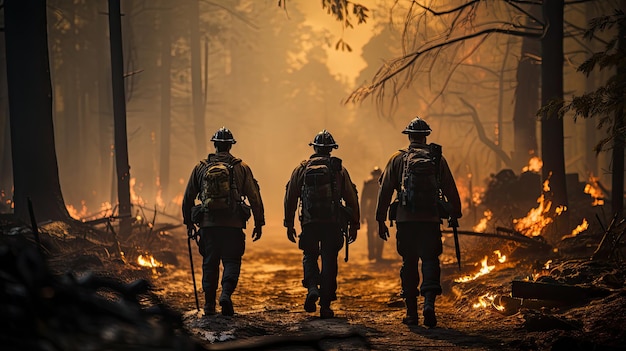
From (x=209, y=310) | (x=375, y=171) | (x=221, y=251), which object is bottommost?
(x=209, y=310)

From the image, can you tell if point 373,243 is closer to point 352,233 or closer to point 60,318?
point 352,233

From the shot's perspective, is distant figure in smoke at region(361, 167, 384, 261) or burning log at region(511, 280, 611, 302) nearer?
burning log at region(511, 280, 611, 302)

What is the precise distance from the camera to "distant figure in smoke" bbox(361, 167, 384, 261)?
1659 cm

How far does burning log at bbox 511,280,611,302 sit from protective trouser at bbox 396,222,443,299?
0.88 metres

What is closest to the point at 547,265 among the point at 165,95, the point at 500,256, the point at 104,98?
the point at 500,256

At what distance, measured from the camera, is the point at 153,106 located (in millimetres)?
40250

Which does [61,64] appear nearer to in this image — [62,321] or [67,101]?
[67,101]

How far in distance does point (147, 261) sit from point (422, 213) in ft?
20.5

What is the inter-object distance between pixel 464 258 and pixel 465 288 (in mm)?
2282

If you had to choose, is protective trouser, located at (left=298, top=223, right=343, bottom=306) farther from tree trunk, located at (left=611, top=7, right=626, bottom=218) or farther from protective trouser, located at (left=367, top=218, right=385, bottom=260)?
protective trouser, located at (left=367, top=218, right=385, bottom=260)

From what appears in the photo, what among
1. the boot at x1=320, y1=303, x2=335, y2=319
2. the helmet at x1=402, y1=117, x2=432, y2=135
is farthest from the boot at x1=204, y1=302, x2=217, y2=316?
the helmet at x1=402, y1=117, x2=432, y2=135

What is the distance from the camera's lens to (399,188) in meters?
8.69

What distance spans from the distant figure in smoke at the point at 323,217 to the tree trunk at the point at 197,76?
22.7 m

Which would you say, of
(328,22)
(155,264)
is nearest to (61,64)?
(155,264)
